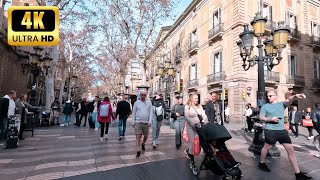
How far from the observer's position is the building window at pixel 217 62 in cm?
2429

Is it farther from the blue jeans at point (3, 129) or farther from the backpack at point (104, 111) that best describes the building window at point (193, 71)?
the blue jeans at point (3, 129)

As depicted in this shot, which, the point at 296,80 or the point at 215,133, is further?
the point at 296,80

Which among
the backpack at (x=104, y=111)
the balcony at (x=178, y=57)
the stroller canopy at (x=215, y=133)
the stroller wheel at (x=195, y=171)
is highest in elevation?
the balcony at (x=178, y=57)

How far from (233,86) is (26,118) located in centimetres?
1604

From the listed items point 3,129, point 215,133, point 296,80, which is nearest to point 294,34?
point 296,80

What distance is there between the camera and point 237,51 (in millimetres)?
21656

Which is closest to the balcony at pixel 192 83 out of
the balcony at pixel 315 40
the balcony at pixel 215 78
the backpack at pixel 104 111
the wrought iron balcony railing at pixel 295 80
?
the balcony at pixel 215 78

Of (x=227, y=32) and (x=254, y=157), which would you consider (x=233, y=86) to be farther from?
(x=254, y=157)

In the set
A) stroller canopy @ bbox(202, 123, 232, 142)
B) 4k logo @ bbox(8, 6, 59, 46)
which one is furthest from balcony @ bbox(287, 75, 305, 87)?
4k logo @ bbox(8, 6, 59, 46)

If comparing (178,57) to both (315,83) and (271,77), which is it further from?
(315,83)

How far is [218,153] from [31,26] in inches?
140

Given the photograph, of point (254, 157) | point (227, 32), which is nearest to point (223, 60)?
point (227, 32)

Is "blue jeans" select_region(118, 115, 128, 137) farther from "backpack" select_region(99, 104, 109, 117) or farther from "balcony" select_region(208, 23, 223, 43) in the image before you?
"balcony" select_region(208, 23, 223, 43)

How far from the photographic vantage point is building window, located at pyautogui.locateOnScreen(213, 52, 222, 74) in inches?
956
